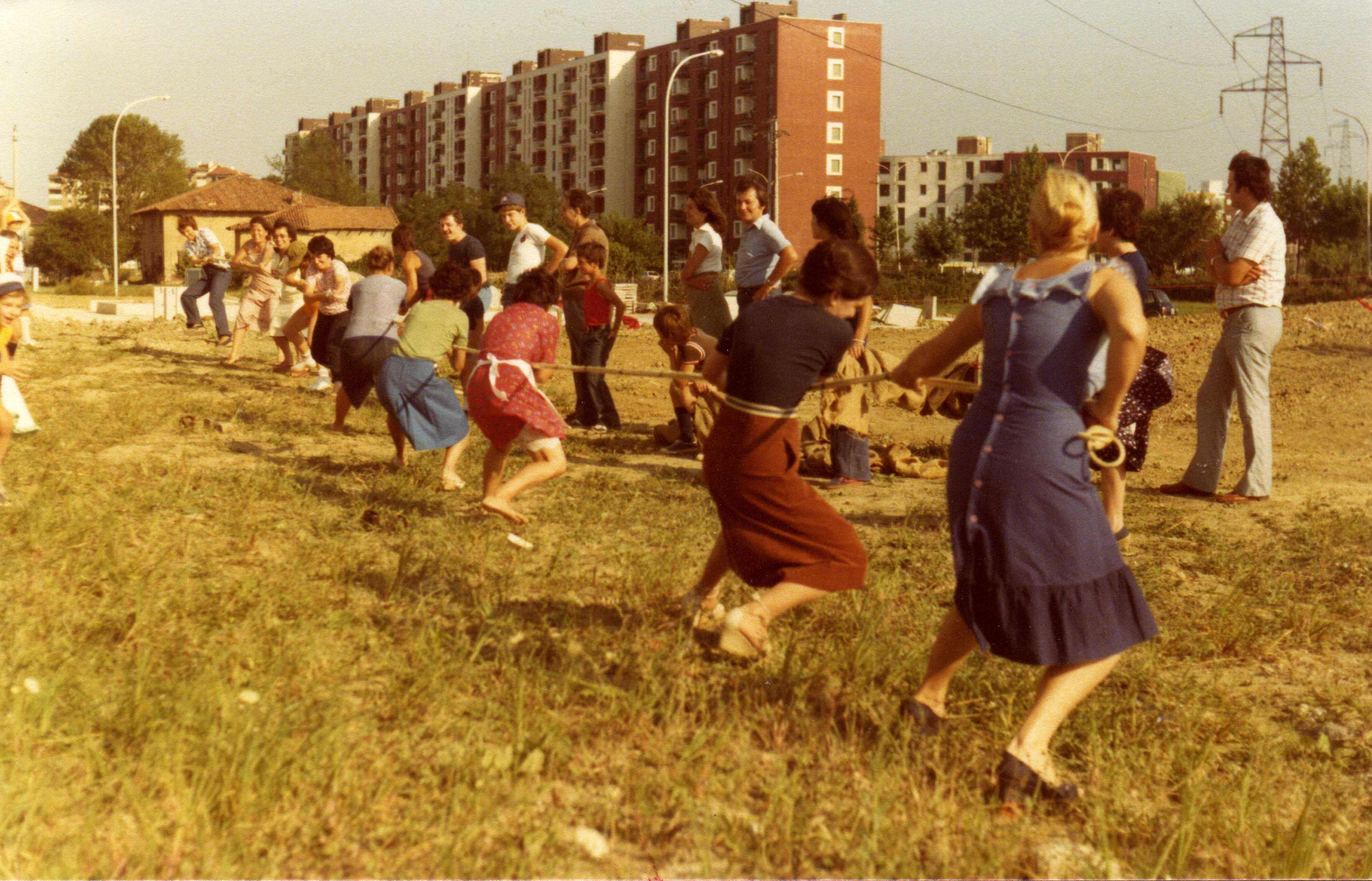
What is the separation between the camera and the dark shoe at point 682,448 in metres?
9.95

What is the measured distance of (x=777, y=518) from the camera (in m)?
4.54

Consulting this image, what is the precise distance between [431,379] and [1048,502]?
195 inches

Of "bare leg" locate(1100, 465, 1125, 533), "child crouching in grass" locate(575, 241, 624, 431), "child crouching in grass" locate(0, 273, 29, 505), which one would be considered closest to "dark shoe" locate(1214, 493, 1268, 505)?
"bare leg" locate(1100, 465, 1125, 533)

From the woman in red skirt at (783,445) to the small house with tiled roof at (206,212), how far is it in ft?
284

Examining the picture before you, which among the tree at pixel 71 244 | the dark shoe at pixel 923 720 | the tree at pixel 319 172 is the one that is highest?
the tree at pixel 319 172

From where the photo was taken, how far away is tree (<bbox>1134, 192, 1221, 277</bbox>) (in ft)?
239

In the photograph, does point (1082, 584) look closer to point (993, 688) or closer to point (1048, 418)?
point (1048, 418)

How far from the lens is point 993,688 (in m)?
4.61

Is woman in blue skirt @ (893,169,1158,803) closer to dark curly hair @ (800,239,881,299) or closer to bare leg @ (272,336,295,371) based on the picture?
dark curly hair @ (800,239,881,299)

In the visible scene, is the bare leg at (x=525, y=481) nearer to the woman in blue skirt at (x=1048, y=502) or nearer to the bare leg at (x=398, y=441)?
the bare leg at (x=398, y=441)

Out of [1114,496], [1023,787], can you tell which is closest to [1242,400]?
[1114,496]

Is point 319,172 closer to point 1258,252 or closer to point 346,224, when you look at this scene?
point 346,224

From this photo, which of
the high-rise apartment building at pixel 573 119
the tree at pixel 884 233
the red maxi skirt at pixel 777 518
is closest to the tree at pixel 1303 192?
the tree at pixel 884 233

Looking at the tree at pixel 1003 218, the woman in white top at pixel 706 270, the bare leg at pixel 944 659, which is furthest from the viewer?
the tree at pixel 1003 218
